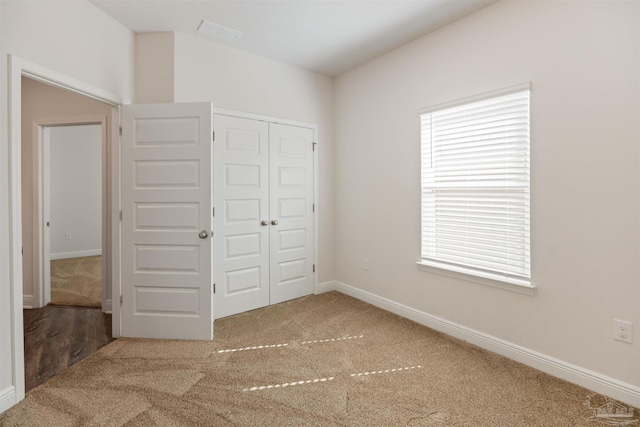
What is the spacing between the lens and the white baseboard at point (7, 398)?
77.2 inches

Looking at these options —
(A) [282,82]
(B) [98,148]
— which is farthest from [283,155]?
(B) [98,148]

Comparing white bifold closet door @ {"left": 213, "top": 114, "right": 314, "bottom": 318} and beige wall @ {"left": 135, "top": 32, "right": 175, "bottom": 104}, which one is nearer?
beige wall @ {"left": 135, "top": 32, "right": 175, "bottom": 104}

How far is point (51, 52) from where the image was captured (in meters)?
2.31

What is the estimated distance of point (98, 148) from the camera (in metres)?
6.96

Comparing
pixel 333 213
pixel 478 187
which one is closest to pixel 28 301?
pixel 333 213

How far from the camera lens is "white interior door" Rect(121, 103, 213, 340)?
9.68 ft

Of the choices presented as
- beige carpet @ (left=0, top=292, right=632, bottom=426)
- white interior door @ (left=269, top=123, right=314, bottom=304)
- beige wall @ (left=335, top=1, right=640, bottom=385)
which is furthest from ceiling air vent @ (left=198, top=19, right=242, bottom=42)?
beige carpet @ (left=0, top=292, right=632, bottom=426)

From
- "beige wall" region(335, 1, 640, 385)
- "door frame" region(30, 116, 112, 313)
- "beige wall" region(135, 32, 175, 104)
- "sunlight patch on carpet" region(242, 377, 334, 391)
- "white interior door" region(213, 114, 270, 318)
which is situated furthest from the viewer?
"door frame" region(30, 116, 112, 313)

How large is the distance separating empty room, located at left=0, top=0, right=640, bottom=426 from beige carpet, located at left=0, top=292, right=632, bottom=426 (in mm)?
19

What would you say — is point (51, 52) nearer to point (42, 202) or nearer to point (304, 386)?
point (42, 202)

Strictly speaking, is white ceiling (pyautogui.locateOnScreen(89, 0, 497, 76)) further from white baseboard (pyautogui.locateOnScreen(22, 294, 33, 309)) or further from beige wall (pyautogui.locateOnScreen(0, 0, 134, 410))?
white baseboard (pyautogui.locateOnScreen(22, 294, 33, 309))

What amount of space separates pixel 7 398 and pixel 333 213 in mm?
3411

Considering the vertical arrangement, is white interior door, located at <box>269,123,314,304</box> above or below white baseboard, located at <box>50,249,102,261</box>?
above

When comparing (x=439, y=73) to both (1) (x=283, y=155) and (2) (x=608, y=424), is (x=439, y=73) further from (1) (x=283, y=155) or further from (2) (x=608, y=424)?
(2) (x=608, y=424)
